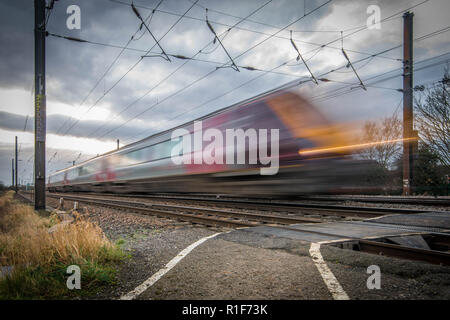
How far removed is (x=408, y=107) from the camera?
15.6 meters

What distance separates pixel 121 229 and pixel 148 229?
803 mm

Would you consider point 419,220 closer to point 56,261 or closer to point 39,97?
point 56,261

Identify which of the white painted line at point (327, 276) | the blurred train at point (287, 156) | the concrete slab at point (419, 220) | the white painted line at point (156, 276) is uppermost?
the blurred train at point (287, 156)

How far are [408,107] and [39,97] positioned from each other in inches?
717

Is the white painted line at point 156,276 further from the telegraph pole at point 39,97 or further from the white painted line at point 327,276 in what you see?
the telegraph pole at point 39,97

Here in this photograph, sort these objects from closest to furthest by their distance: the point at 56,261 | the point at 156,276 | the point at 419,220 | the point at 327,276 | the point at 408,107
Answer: the point at 327,276 → the point at 156,276 → the point at 56,261 → the point at 419,220 → the point at 408,107

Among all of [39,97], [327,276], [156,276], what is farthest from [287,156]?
[39,97]

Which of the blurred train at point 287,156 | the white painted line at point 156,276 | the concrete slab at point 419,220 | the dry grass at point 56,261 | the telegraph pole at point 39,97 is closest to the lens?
the white painted line at point 156,276

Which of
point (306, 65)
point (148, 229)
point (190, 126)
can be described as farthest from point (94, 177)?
point (306, 65)

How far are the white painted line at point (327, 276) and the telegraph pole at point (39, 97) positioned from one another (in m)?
10.9

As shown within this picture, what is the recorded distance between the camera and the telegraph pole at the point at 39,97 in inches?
430

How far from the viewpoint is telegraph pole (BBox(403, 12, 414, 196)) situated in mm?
14727

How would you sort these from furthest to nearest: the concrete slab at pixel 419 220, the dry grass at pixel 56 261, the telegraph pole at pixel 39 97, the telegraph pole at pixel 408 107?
the telegraph pole at pixel 408 107 < the telegraph pole at pixel 39 97 < the concrete slab at pixel 419 220 < the dry grass at pixel 56 261

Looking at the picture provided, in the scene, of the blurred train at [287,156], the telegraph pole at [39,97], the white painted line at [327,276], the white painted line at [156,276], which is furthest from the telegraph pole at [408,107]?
the telegraph pole at [39,97]
